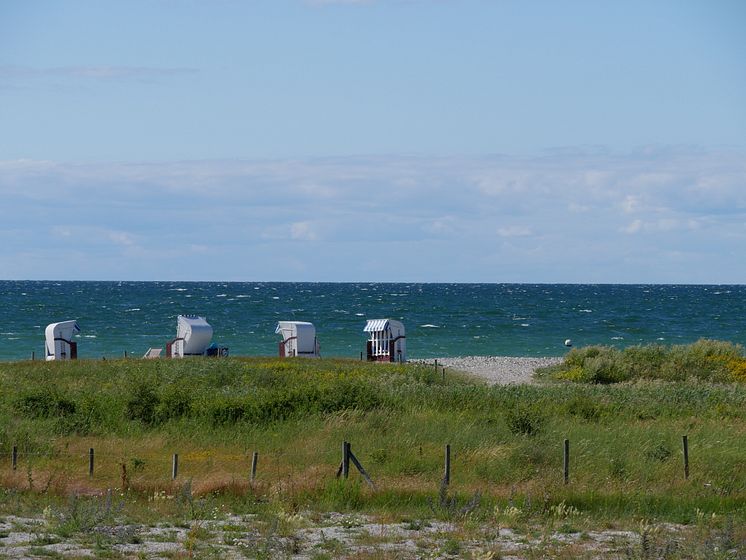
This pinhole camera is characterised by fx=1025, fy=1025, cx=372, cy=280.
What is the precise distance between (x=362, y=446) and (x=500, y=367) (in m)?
33.3

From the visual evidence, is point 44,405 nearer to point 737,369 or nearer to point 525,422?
point 525,422

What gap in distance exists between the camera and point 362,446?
2581cm

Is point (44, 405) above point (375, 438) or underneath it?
above

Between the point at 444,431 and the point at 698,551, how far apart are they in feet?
44.3

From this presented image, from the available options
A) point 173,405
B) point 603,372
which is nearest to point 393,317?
point 603,372

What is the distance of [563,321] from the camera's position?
371ft

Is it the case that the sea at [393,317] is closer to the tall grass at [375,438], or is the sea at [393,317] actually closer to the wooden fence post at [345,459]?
the tall grass at [375,438]

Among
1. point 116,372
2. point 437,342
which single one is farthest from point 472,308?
point 116,372

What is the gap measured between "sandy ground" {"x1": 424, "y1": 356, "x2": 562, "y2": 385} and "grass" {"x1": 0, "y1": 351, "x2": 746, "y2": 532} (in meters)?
10.6

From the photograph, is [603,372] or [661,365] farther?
[661,365]

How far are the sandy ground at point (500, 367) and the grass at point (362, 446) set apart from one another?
10605mm

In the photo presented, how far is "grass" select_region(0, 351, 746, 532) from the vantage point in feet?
65.8

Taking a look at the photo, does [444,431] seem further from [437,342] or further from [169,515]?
[437,342]

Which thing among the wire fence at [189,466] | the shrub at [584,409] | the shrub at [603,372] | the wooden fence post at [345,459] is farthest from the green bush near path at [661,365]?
the wooden fence post at [345,459]
